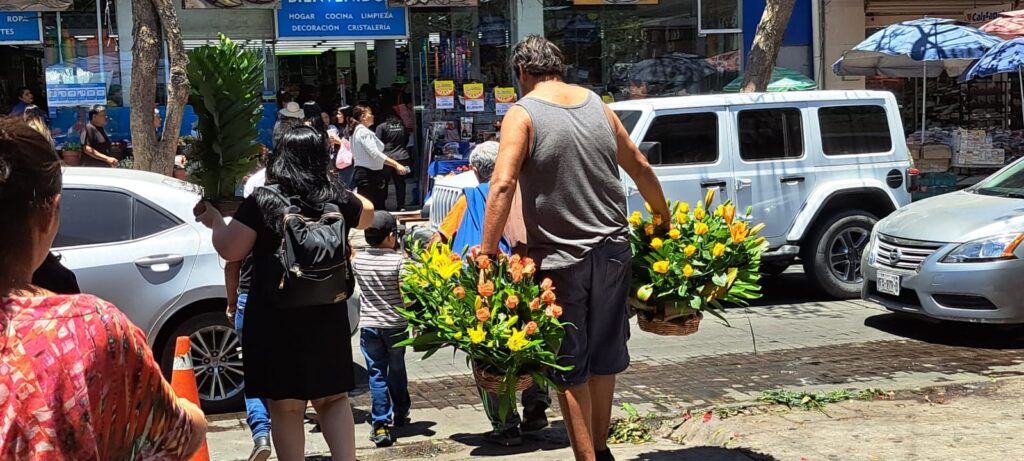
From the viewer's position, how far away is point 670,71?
18.1 m

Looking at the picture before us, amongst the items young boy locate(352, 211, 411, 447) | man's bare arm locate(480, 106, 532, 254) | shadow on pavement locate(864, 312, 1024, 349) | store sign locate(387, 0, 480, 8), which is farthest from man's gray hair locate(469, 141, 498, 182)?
store sign locate(387, 0, 480, 8)

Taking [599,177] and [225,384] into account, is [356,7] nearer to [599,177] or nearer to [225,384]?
[225,384]

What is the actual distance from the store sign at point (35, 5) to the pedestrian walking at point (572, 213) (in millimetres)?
12635

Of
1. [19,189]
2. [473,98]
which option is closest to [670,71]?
[473,98]

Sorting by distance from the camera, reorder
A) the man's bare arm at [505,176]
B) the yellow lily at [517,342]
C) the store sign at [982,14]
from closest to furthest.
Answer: the yellow lily at [517,342], the man's bare arm at [505,176], the store sign at [982,14]

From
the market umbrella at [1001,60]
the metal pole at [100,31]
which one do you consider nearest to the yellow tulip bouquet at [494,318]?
the market umbrella at [1001,60]

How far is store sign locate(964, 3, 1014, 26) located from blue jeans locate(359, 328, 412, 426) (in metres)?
15.3

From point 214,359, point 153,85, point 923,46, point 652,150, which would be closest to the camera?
point 214,359

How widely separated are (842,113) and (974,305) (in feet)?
9.29

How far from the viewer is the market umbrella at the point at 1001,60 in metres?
13.6

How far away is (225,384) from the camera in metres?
7.00

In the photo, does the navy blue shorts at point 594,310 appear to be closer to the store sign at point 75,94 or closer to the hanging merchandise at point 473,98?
the hanging merchandise at point 473,98

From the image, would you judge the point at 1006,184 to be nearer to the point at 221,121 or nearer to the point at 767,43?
the point at 767,43

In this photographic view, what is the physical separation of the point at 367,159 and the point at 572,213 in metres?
10.5
